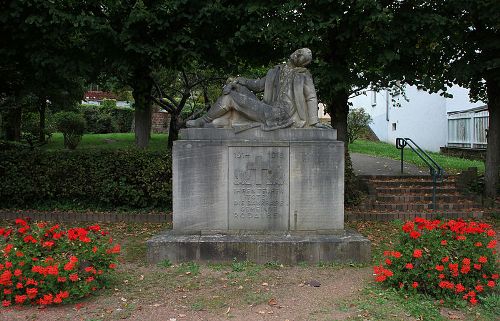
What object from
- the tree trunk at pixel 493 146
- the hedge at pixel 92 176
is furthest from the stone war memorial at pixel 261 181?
the tree trunk at pixel 493 146

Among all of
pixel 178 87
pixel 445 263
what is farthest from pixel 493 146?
pixel 178 87

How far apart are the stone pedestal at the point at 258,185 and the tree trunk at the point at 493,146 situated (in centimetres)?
620

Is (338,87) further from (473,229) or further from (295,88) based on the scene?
(473,229)

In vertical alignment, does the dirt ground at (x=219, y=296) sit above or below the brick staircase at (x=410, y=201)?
below

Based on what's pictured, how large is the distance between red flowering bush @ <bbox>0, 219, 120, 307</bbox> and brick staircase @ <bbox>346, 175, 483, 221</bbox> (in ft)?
20.1

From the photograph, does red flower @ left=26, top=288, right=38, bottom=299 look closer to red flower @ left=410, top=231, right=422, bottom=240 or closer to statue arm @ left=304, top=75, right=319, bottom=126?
red flower @ left=410, top=231, right=422, bottom=240

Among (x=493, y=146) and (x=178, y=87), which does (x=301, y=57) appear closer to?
(x=493, y=146)

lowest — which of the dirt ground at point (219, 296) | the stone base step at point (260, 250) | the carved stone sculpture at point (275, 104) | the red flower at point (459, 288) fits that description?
the dirt ground at point (219, 296)

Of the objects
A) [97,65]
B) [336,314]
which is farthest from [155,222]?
[336,314]

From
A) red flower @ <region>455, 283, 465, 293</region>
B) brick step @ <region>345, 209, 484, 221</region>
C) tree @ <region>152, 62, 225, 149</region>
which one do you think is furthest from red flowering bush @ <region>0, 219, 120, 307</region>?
tree @ <region>152, 62, 225, 149</region>

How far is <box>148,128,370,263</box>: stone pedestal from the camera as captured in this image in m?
Result: 7.05

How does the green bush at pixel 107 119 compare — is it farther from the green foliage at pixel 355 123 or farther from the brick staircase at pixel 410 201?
the brick staircase at pixel 410 201

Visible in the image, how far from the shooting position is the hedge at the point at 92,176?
1050cm

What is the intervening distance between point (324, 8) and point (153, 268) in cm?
613
